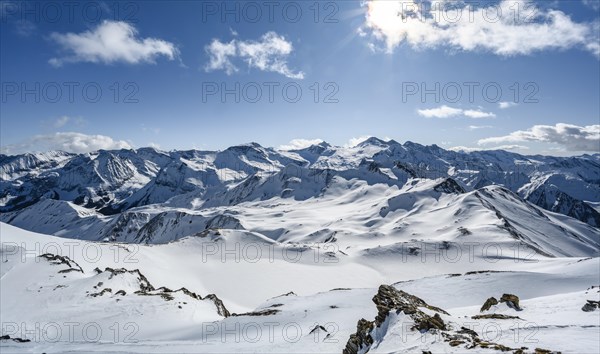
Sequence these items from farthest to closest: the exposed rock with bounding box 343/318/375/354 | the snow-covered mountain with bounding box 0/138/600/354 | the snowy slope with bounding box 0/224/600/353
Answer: the exposed rock with bounding box 343/318/375/354
the snow-covered mountain with bounding box 0/138/600/354
the snowy slope with bounding box 0/224/600/353

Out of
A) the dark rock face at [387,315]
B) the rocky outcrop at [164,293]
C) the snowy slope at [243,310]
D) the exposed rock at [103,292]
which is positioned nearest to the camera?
the dark rock face at [387,315]

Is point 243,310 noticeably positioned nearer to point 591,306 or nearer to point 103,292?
point 103,292

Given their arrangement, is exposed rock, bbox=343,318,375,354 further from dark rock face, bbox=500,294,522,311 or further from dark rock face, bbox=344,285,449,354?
dark rock face, bbox=500,294,522,311

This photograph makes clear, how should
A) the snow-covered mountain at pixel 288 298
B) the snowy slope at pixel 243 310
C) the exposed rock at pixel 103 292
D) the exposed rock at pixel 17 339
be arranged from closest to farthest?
the snowy slope at pixel 243 310
the snow-covered mountain at pixel 288 298
the exposed rock at pixel 17 339
the exposed rock at pixel 103 292

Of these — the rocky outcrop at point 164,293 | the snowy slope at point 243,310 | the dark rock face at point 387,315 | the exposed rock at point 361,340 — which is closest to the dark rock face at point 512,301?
the snowy slope at point 243,310

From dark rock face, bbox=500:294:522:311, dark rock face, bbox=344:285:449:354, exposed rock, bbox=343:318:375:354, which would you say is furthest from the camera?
dark rock face, bbox=500:294:522:311

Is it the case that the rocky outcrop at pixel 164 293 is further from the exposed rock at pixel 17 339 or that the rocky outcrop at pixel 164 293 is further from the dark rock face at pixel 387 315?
the dark rock face at pixel 387 315

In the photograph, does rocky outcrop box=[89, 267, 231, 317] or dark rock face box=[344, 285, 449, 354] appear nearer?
dark rock face box=[344, 285, 449, 354]

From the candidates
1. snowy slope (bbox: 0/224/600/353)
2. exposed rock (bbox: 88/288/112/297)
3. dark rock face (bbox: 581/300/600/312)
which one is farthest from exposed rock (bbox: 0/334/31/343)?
dark rock face (bbox: 581/300/600/312)

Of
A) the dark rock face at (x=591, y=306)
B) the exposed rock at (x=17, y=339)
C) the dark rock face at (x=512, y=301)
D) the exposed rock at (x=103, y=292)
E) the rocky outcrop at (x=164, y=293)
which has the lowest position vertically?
the rocky outcrop at (x=164, y=293)

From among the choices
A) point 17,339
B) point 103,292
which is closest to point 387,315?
point 17,339

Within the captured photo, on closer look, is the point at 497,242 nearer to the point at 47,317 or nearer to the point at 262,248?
the point at 262,248

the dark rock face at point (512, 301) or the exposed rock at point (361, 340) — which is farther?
the dark rock face at point (512, 301)

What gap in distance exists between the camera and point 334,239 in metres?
132
